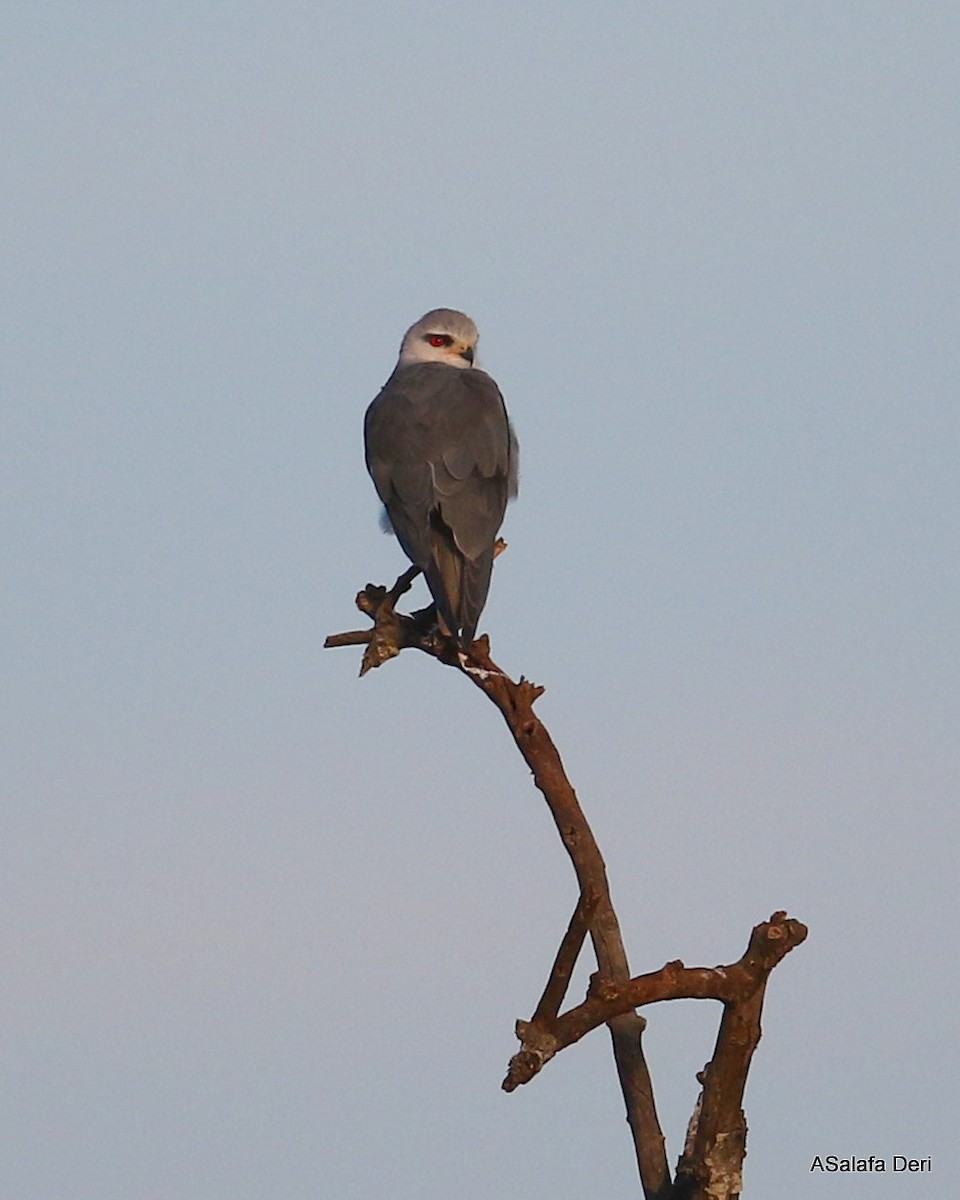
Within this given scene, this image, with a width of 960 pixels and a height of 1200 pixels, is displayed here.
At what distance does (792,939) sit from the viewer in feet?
23.7

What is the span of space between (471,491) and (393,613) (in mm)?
1088

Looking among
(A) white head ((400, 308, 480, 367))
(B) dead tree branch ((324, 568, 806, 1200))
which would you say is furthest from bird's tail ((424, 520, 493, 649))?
(A) white head ((400, 308, 480, 367))

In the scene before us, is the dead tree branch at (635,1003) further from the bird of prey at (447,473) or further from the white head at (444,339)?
the white head at (444,339)

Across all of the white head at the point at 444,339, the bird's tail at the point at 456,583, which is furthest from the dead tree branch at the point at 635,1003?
the white head at the point at 444,339

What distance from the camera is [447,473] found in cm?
977

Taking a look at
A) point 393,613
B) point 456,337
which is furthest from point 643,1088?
point 456,337

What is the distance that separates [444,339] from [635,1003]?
570 centimetres

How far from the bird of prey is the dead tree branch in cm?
123

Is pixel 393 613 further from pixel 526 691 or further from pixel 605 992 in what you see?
pixel 605 992

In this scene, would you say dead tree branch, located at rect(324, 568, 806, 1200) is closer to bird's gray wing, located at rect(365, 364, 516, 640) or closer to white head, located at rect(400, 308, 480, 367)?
bird's gray wing, located at rect(365, 364, 516, 640)

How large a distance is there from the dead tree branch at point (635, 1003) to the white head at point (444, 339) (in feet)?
14.1

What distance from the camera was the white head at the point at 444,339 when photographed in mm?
11930

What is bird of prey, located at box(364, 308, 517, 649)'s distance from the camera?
9367 millimetres

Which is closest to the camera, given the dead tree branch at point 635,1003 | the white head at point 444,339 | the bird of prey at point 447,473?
the dead tree branch at point 635,1003
